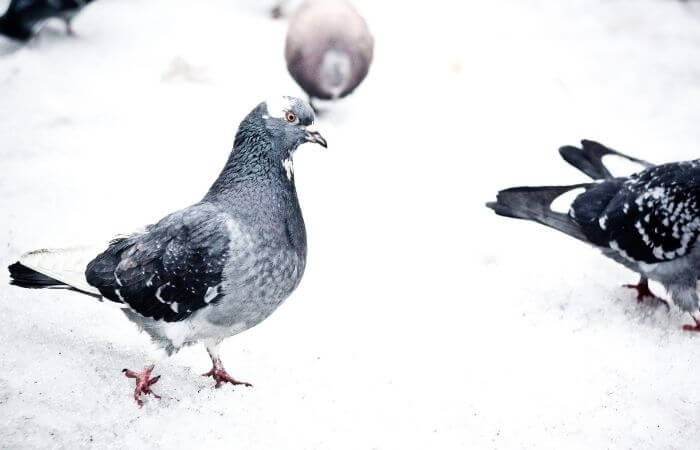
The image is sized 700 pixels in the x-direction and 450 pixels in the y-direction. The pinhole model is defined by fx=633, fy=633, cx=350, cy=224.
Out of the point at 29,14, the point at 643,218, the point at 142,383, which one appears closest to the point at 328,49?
the point at 643,218

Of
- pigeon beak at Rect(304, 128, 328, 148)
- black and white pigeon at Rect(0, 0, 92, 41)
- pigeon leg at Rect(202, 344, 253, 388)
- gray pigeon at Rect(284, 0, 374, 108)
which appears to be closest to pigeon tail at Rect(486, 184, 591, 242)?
pigeon beak at Rect(304, 128, 328, 148)

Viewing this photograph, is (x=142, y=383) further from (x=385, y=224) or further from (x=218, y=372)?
(x=385, y=224)

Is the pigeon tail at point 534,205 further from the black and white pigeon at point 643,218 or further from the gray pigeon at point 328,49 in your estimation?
the gray pigeon at point 328,49

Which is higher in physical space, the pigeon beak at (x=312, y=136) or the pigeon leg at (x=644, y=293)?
the pigeon beak at (x=312, y=136)

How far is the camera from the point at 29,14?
4.54 meters

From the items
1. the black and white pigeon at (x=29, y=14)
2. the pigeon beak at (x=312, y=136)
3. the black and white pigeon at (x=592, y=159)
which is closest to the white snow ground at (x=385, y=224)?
the black and white pigeon at (x=29, y=14)

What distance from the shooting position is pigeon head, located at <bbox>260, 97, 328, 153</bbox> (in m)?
2.39

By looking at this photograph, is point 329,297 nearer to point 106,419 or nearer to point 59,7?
point 106,419

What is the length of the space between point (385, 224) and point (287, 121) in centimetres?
142

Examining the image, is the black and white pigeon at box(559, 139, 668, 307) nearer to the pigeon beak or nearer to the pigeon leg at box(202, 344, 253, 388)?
the pigeon beak

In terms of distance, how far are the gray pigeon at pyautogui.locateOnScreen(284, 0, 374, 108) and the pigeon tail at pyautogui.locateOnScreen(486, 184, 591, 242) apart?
1.40 meters

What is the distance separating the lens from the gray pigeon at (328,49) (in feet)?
13.1

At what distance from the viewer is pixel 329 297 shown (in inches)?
122

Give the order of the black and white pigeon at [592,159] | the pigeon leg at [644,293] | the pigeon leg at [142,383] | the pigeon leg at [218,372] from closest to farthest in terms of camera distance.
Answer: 1. the pigeon leg at [142,383]
2. the pigeon leg at [218,372]
3. the pigeon leg at [644,293]
4. the black and white pigeon at [592,159]
